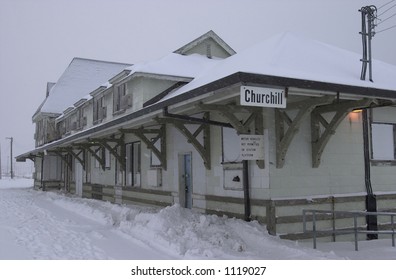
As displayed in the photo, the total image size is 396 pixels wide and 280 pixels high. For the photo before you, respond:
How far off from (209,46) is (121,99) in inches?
178

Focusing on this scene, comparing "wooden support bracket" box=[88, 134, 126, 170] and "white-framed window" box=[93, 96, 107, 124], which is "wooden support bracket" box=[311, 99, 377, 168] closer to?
"wooden support bracket" box=[88, 134, 126, 170]

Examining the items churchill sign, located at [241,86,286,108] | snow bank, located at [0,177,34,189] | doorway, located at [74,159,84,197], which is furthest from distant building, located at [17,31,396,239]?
snow bank, located at [0,177,34,189]

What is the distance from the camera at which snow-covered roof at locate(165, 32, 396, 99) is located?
848cm

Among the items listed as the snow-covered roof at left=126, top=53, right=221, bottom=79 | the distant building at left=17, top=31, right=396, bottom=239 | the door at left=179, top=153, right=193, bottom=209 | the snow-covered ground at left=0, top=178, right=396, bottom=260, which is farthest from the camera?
the snow-covered roof at left=126, top=53, right=221, bottom=79

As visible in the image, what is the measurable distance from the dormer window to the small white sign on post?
27.4ft

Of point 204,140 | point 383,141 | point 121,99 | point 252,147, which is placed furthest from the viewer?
point 121,99

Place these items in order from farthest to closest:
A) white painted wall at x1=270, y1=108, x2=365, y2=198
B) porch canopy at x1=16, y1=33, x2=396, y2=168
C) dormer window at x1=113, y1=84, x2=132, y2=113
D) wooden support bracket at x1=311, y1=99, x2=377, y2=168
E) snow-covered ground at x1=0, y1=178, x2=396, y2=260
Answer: dormer window at x1=113, y1=84, x2=132, y2=113, white painted wall at x1=270, y1=108, x2=365, y2=198, wooden support bracket at x1=311, y1=99, x2=377, y2=168, porch canopy at x1=16, y1=33, x2=396, y2=168, snow-covered ground at x1=0, y1=178, x2=396, y2=260

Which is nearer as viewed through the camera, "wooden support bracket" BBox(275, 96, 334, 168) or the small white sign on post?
"wooden support bracket" BBox(275, 96, 334, 168)

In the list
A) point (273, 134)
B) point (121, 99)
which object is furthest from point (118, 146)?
point (273, 134)

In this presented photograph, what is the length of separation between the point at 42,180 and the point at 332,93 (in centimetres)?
2763

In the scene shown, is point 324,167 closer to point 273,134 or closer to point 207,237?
point 273,134

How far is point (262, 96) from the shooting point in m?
7.19

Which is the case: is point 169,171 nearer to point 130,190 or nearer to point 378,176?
point 130,190

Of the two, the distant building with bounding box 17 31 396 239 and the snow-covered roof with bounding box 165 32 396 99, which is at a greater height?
the snow-covered roof with bounding box 165 32 396 99
